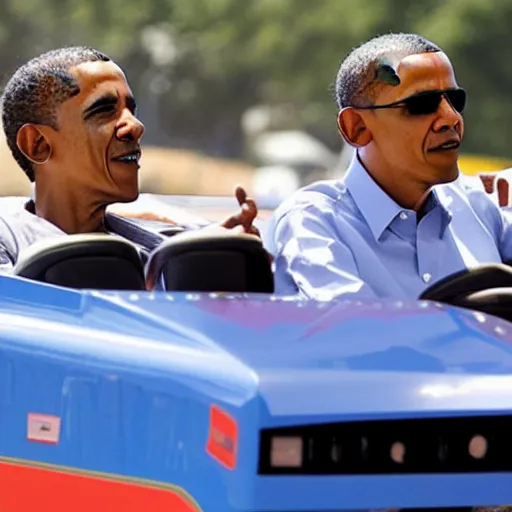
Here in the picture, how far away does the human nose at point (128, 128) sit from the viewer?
455 cm

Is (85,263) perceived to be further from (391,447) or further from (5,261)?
(391,447)

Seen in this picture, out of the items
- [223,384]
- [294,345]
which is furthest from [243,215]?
[223,384]

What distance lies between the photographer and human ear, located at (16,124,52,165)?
4668 mm

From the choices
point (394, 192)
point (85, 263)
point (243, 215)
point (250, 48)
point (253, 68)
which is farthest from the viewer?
point (253, 68)

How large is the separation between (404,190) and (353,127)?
0.21 m

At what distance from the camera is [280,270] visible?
4.38 m

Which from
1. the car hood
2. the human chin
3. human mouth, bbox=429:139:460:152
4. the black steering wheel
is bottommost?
the car hood

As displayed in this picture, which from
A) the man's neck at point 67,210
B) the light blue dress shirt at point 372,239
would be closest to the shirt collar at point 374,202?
the light blue dress shirt at point 372,239

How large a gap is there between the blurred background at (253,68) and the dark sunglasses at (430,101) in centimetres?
2354

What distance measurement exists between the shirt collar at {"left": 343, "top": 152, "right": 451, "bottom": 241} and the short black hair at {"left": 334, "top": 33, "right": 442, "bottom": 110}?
0.56ft

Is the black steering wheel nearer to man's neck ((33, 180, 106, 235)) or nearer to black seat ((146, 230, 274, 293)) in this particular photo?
black seat ((146, 230, 274, 293))

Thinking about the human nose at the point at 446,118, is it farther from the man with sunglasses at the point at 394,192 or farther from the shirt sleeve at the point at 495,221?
the shirt sleeve at the point at 495,221

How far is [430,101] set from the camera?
4.53 meters

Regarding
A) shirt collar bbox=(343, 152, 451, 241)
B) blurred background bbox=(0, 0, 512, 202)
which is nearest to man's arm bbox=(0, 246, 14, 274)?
shirt collar bbox=(343, 152, 451, 241)
